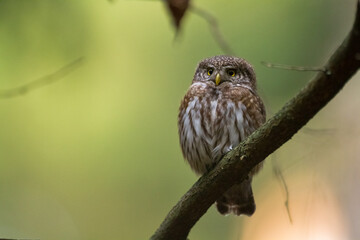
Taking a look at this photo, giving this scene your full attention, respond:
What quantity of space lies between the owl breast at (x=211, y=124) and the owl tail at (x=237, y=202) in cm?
46

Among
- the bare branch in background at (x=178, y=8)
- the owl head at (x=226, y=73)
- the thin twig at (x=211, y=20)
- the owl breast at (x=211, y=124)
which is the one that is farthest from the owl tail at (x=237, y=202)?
the bare branch in background at (x=178, y=8)

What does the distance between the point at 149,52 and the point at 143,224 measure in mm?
2335

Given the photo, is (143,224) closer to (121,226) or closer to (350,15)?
(121,226)

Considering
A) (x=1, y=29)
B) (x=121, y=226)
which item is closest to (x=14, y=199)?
(x=121, y=226)

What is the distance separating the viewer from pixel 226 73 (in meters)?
5.18

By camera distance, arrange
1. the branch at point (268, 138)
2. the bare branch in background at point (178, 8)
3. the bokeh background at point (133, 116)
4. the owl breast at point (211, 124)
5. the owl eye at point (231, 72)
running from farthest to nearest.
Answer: the bokeh background at point (133, 116) < the owl eye at point (231, 72) < the owl breast at point (211, 124) < the branch at point (268, 138) < the bare branch in background at point (178, 8)

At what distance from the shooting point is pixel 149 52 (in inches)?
313

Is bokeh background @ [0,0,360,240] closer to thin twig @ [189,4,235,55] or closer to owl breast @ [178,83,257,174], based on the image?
owl breast @ [178,83,257,174]

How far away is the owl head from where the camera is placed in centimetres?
506

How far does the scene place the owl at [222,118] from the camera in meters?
4.52

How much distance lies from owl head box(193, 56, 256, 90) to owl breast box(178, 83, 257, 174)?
7.5 inches

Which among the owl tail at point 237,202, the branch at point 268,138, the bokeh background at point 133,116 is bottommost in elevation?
the branch at point 268,138

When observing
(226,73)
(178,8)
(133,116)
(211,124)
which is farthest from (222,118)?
(133,116)

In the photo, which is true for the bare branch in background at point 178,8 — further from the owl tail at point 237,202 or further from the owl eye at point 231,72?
the owl tail at point 237,202
